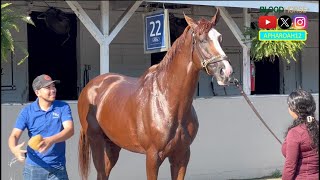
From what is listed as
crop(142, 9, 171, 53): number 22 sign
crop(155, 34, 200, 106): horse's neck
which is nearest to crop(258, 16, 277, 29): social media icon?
crop(142, 9, 171, 53): number 22 sign

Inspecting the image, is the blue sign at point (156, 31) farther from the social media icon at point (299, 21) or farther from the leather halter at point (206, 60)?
the social media icon at point (299, 21)

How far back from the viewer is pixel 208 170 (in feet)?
28.8

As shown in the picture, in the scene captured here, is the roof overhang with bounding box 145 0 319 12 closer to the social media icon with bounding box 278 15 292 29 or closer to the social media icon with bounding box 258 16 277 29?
the social media icon with bounding box 258 16 277 29

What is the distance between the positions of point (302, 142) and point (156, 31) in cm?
476

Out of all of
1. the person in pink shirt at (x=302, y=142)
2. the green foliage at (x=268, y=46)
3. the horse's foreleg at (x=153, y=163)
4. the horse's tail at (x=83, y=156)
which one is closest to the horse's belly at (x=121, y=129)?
the horse's foreleg at (x=153, y=163)

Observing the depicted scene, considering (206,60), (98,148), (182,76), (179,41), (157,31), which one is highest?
(157,31)

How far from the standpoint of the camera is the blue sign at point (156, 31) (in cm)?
791

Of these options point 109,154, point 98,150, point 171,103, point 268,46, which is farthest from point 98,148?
point 268,46

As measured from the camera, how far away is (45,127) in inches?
179

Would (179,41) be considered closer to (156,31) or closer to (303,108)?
(303,108)

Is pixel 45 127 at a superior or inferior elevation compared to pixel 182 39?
inferior

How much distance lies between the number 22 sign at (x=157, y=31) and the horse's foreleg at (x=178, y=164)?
271cm

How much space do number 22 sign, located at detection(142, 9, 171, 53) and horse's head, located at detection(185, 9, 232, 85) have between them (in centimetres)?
268

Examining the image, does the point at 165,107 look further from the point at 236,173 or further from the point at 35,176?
the point at 236,173
